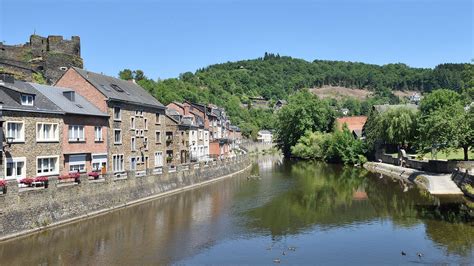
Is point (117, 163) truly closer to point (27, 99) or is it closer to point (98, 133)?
point (98, 133)

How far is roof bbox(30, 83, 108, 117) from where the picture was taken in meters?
38.6

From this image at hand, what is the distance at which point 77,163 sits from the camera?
3991 centimetres

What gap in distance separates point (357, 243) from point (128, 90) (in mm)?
33333

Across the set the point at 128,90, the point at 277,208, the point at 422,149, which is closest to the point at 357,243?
the point at 277,208

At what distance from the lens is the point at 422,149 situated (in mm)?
60844

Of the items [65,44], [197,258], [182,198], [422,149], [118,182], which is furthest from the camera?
[65,44]

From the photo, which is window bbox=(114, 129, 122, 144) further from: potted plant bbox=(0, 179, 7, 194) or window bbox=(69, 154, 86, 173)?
potted plant bbox=(0, 179, 7, 194)

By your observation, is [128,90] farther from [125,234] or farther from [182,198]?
[125,234]

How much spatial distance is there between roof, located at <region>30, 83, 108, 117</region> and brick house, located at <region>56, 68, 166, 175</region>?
967 millimetres

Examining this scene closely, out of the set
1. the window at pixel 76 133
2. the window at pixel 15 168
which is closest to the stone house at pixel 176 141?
the window at pixel 76 133

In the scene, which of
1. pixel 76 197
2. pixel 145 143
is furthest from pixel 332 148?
pixel 76 197

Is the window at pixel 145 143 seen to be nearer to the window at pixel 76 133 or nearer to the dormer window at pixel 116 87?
the dormer window at pixel 116 87

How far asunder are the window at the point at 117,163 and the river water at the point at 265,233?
6542mm

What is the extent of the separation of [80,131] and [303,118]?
68.9 meters
